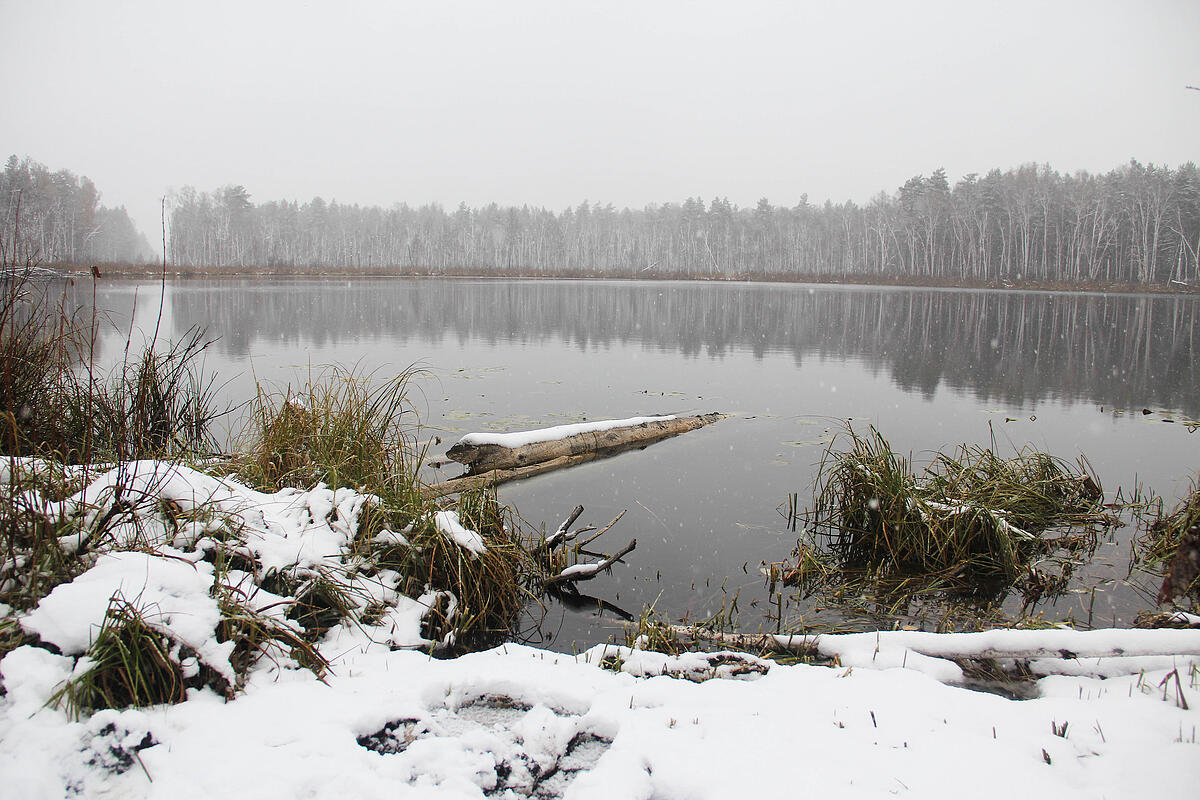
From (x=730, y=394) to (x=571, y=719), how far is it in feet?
37.0

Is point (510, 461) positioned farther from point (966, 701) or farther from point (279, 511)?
point (966, 701)

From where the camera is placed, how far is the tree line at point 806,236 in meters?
65.3

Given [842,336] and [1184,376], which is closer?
[1184,376]

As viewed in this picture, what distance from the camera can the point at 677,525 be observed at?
6531 millimetres

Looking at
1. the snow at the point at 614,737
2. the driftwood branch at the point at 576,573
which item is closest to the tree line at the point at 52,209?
the driftwood branch at the point at 576,573

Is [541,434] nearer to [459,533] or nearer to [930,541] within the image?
[459,533]

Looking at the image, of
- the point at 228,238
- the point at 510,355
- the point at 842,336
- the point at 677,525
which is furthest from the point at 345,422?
the point at 228,238

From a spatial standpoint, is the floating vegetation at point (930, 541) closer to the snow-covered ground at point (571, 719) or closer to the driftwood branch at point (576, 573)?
the driftwood branch at point (576, 573)

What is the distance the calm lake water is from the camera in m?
5.81

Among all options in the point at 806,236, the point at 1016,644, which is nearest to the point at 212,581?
the point at 1016,644

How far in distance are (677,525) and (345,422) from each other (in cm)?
325

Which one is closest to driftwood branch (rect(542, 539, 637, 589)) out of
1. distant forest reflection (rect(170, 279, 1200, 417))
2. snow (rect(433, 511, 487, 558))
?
snow (rect(433, 511, 487, 558))

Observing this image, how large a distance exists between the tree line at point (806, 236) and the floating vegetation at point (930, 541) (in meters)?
70.5

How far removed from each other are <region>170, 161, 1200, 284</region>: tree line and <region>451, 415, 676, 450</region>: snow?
7107cm
